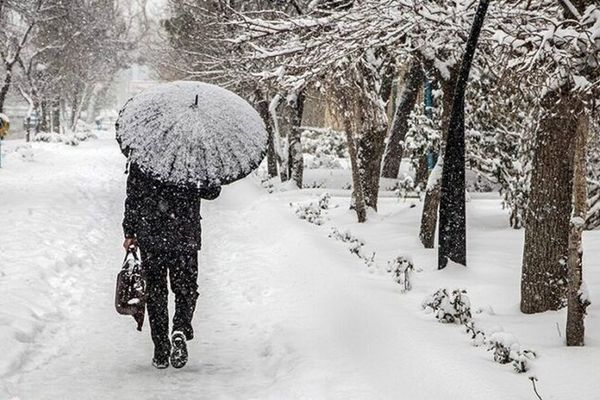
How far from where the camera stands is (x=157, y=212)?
5.02 metres

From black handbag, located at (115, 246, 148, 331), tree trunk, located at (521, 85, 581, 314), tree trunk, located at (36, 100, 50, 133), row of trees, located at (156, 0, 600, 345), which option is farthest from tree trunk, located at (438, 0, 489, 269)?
tree trunk, located at (36, 100, 50, 133)

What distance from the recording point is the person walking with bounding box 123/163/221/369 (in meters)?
5.00

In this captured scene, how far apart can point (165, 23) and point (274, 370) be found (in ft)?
78.4

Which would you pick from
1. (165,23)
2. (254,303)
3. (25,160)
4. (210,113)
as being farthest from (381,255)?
(165,23)

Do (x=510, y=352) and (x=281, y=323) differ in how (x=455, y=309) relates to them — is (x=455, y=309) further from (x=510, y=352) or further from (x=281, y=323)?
(x=281, y=323)

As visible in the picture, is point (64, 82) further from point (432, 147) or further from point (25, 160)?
point (432, 147)

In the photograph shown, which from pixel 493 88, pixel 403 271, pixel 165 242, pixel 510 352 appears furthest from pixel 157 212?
pixel 493 88

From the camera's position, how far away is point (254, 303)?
24.0 ft

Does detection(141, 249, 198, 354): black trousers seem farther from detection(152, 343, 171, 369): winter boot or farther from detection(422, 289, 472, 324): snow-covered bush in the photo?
detection(422, 289, 472, 324): snow-covered bush

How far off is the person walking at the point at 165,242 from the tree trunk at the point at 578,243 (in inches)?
113

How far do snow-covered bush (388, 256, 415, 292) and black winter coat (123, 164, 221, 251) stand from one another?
10.9 ft

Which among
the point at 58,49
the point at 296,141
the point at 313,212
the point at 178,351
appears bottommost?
the point at 178,351

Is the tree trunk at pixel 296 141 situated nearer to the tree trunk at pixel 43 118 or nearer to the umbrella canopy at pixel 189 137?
the umbrella canopy at pixel 189 137

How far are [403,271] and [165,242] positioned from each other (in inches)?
140
